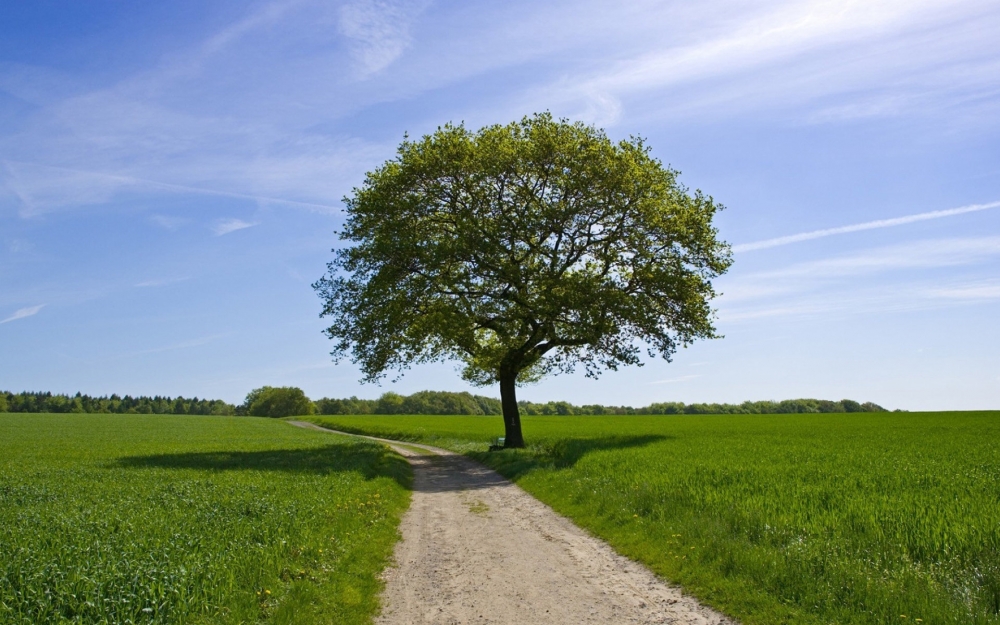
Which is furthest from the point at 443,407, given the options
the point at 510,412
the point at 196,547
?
the point at 196,547

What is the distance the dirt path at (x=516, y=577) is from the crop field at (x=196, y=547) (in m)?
0.63

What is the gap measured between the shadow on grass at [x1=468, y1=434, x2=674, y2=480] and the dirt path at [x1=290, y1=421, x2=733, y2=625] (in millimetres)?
8472

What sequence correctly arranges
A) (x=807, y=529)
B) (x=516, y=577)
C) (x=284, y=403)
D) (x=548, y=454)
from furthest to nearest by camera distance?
1. (x=284, y=403)
2. (x=548, y=454)
3. (x=807, y=529)
4. (x=516, y=577)

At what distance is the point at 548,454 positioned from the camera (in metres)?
30.1

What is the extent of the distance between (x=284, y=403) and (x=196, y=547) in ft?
535

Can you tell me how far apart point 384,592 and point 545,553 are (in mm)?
3448

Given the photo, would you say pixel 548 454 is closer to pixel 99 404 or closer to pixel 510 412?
pixel 510 412

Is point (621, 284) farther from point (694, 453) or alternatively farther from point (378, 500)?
point (378, 500)

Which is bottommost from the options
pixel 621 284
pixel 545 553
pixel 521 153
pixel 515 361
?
pixel 545 553

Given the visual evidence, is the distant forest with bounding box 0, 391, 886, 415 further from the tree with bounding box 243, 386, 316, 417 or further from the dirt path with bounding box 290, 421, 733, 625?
the dirt path with bounding box 290, 421, 733, 625

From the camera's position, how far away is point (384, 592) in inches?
375

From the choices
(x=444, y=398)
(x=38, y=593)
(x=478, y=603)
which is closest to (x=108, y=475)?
(x=38, y=593)

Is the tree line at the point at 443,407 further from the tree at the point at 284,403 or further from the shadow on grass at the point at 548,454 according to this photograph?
the shadow on grass at the point at 548,454

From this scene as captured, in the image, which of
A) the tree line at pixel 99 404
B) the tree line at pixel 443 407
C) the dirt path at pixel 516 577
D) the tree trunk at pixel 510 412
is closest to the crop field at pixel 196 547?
the dirt path at pixel 516 577
